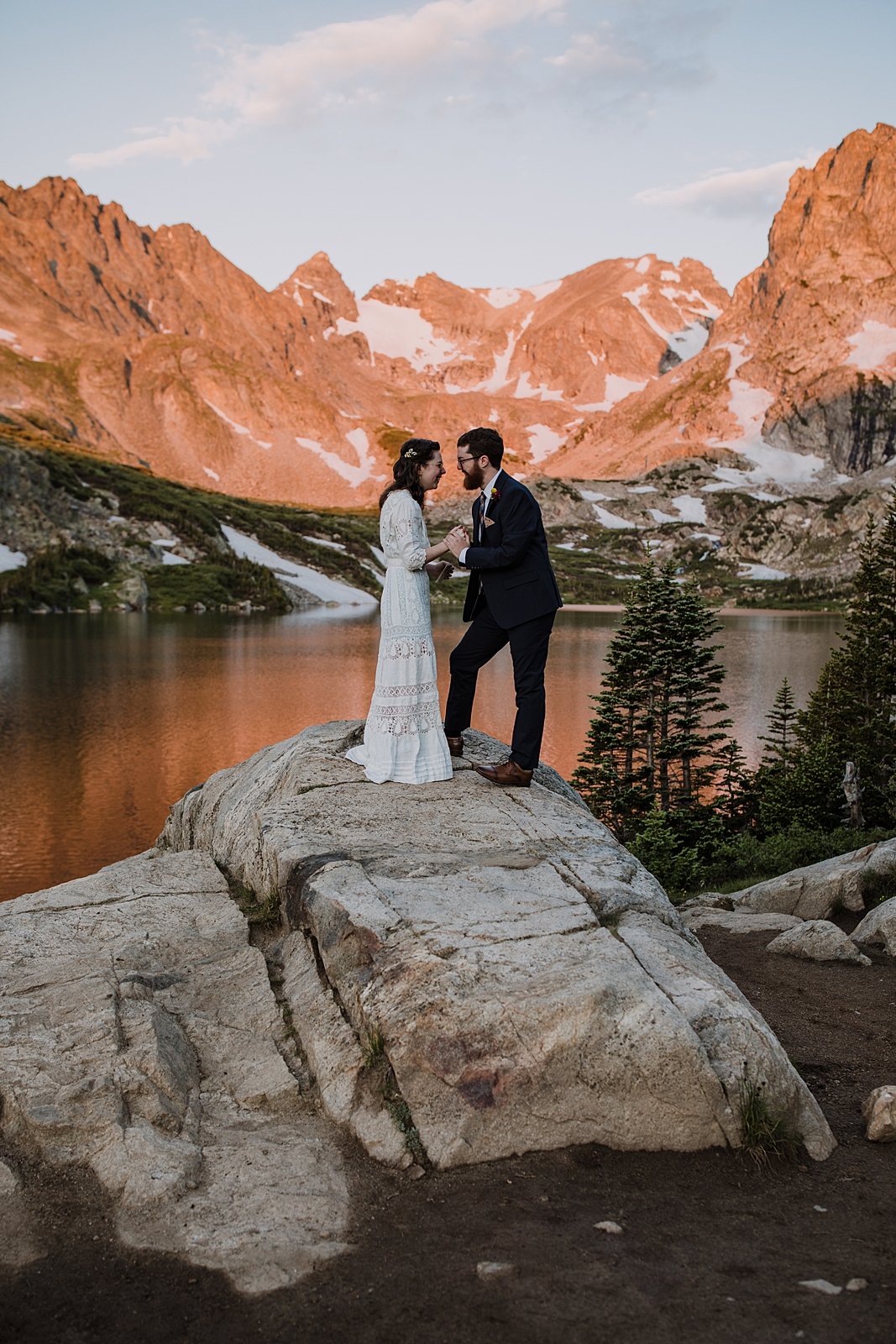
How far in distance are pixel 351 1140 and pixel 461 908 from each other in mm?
2057

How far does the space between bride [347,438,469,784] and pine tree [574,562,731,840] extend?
79.4 feet

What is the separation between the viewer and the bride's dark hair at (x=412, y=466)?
416 inches

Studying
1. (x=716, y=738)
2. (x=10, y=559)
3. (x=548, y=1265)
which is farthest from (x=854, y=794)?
(x=10, y=559)

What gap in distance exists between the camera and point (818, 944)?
11.7m

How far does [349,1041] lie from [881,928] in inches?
317

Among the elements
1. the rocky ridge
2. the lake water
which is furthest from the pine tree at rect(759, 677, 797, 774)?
the rocky ridge

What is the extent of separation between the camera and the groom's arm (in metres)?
10.2

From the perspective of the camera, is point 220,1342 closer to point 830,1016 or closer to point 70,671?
point 830,1016

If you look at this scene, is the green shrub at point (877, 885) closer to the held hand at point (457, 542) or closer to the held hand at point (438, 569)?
the held hand at point (438, 569)

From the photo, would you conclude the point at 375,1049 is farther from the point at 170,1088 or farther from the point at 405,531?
the point at 405,531

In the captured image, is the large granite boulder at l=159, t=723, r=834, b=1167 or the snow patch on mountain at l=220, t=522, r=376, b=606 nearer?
the large granite boulder at l=159, t=723, r=834, b=1167

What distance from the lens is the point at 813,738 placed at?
119 feet

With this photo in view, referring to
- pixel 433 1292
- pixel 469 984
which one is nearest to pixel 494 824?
pixel 469 984

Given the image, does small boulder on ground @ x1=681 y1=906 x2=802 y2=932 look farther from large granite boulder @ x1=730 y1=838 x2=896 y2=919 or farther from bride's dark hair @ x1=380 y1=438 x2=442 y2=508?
bride's dark hair @ x1=380 y1=438 x2=442 y2=508
